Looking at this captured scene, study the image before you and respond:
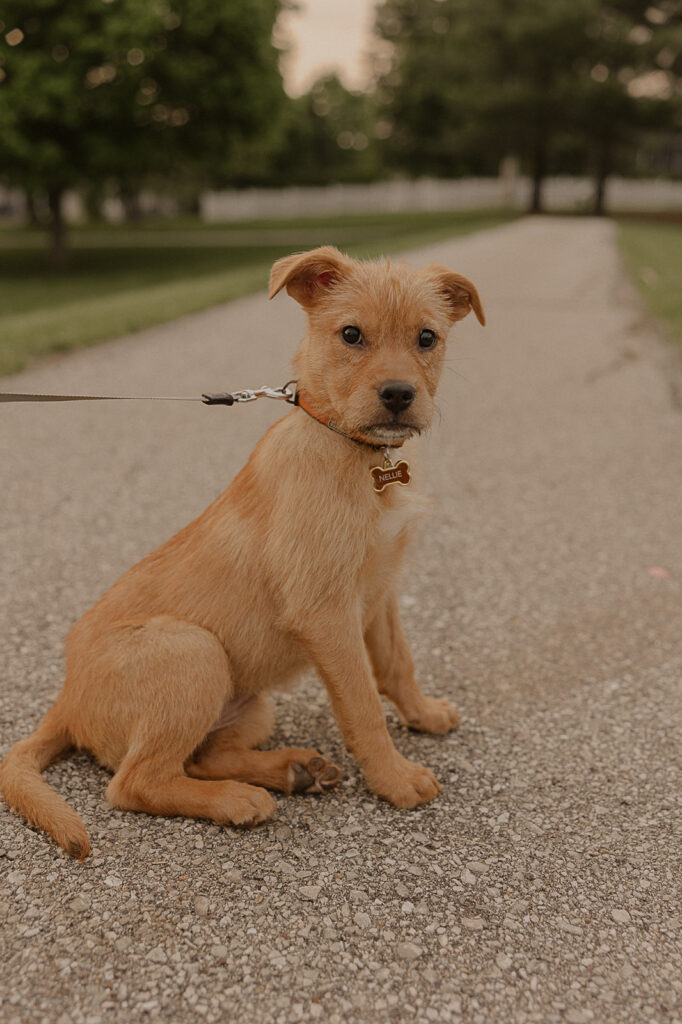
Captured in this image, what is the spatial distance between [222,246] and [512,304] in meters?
19.5

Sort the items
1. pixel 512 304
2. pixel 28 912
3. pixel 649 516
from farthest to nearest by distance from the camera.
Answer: pixel 512 304, pixel 649 516, pixel 28 912

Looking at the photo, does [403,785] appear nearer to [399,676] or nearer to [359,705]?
[359,705]

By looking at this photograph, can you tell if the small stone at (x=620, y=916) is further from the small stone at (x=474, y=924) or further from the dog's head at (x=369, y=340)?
the dog's head at (x=369, y=340)

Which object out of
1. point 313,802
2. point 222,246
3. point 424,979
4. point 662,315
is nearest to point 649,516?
point 313,802

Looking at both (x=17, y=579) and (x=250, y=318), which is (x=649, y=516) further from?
(x=250, y=318)

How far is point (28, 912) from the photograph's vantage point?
Result: 2271 millimetres

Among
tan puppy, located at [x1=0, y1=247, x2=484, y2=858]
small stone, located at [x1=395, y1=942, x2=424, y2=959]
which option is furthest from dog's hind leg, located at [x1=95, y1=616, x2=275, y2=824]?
small stone, located at [x1=395, y1=942, x2=424, y2=959]

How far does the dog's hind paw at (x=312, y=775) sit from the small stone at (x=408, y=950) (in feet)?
2.22

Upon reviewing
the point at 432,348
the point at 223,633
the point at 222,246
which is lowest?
the point at 222,246

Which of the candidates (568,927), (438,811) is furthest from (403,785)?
(568,927)

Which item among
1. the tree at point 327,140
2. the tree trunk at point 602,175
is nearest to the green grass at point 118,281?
the tree trunk at point 602,175

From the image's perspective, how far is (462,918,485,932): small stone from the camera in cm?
225

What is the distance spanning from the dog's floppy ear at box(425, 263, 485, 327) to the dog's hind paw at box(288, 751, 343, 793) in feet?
5.02

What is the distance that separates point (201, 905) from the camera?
2.31 meters
